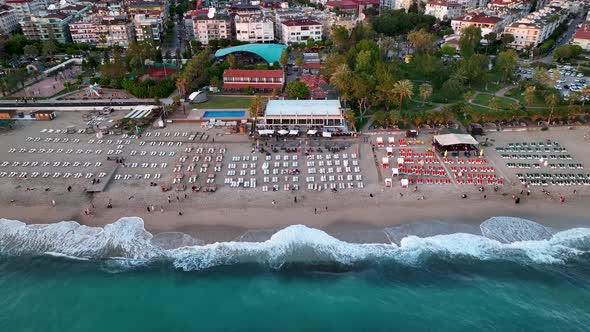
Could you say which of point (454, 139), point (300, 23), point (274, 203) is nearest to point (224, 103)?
point (274, 203)

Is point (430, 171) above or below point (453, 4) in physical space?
below

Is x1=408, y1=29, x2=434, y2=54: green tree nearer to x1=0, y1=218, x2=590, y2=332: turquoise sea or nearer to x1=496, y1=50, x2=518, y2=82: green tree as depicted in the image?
x1=496, y1=50, x2=518, y2=82: green tree

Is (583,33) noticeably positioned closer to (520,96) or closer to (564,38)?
(564,38)

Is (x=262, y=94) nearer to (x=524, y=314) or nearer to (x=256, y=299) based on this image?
(x=256, y=299)

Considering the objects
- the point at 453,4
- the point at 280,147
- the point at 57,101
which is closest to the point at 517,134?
the point at 280,147

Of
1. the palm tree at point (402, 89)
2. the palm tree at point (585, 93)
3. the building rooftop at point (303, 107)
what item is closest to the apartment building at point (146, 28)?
the building rooftop at point (303, 107)

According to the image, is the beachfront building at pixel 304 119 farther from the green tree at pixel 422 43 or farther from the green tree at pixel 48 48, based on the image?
the green tree at pixel 48 48

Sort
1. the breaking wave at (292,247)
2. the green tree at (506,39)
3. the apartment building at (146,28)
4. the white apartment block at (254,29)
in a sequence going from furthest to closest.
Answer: the apartment building at (146,28), the white apartment block at (254,29), the green tree at (506,39), the breaking wave at (292,247)
